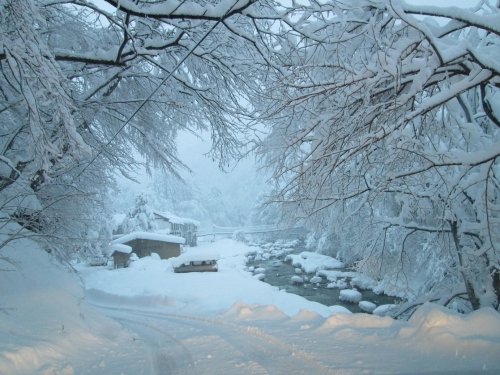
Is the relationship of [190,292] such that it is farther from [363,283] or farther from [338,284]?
[363,283]

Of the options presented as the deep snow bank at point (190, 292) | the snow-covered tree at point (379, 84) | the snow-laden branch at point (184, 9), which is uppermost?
the snow-laden branch at point (184, 9)

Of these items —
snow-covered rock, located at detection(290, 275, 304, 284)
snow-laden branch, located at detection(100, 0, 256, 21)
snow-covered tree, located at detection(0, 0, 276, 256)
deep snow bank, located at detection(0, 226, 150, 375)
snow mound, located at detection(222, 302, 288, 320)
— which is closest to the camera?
snow-covered tree, located at detection(0, 0, 276, 256)

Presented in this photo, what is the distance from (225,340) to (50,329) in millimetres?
3179

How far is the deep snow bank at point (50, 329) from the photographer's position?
489cm

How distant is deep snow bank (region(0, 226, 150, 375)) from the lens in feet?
16.0

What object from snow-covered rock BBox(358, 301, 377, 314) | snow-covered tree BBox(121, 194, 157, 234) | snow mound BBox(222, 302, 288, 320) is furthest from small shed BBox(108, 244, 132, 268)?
snow mound BBox(222, 302, 288, 320)

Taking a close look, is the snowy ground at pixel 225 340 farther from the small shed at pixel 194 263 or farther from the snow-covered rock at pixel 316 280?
the snow-covered rock at pixel 316 280

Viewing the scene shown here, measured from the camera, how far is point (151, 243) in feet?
132

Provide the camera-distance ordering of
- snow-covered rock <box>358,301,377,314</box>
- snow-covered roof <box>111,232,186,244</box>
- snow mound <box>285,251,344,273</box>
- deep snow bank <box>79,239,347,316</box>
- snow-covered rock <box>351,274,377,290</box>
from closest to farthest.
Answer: deep snow bank <box>79,239,347,316</box> < snow-covered rock <box>358,301,377,314</box> < snow-covered rock <box>351,274,377,290</box> < snow mound <box>285,251,344,273</box> < snow-covered roof <box>111,232,186,244</box>

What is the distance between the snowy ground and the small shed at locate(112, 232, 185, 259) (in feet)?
99.4

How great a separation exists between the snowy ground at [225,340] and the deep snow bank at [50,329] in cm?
2

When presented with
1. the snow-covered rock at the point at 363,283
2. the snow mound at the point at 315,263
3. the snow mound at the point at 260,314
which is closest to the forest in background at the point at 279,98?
the snow mound at the point at 260,314

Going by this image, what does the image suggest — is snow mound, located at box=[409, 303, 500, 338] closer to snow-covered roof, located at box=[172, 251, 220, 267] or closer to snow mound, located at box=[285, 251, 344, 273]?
snow-covered roof, located at box=[172, 251, 220, 267]

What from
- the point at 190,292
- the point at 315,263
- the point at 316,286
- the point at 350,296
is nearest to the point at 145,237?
the point at 315,263
